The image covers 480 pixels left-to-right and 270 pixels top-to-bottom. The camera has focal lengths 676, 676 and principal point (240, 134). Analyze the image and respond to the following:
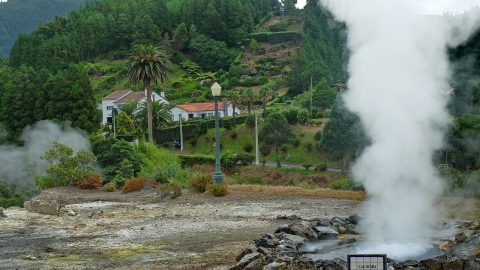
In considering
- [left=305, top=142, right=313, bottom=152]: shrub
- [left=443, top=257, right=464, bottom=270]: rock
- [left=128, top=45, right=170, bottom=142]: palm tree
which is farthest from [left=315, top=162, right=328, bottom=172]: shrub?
[left=443, top=257, right=464, bottom=270]: rock

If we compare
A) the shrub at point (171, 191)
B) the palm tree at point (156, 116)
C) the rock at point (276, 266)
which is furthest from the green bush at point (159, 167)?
the palm tree at point (156, 116)

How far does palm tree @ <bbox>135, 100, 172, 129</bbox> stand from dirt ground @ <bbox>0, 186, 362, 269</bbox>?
44.8 m

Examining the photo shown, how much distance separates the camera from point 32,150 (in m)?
60.8

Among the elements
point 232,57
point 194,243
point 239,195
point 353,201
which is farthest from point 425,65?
point 232,57

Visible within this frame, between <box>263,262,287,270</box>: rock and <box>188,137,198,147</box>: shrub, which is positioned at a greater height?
<box>188,137,198,147</box>: shrub

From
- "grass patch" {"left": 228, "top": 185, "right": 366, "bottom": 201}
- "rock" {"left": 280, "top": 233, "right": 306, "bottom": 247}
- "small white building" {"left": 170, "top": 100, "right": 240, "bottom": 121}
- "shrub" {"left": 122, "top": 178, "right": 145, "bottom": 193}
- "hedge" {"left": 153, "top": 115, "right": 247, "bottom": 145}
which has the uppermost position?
"small white building" {"left": 170, "top": 100, "right": 240, "bottom": 121}

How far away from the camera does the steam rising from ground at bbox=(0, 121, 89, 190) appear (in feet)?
169

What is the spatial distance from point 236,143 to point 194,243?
53.8 meters

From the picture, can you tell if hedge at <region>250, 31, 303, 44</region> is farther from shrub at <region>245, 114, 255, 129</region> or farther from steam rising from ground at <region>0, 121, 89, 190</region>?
steam rising from ground at <region>0, 121, 89, 190</region>

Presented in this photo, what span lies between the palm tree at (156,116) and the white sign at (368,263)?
2627 inches

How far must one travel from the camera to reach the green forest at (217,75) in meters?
40.7

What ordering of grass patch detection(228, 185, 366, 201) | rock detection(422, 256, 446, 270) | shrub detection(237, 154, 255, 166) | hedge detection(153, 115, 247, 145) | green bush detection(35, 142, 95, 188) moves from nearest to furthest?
rock detection(422, 256, 446, 270) → grass patch detection(228, 185, 366, 201) → green bush detection(35, 142, 95, 188) → shrub detection(237, 154, 255, 166) → hedge detection(153, 115, 247, 145)

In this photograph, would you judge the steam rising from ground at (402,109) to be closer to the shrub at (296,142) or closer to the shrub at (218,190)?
the shrub at (218,190)

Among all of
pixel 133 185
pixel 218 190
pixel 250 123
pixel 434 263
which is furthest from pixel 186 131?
pixel 434 263
